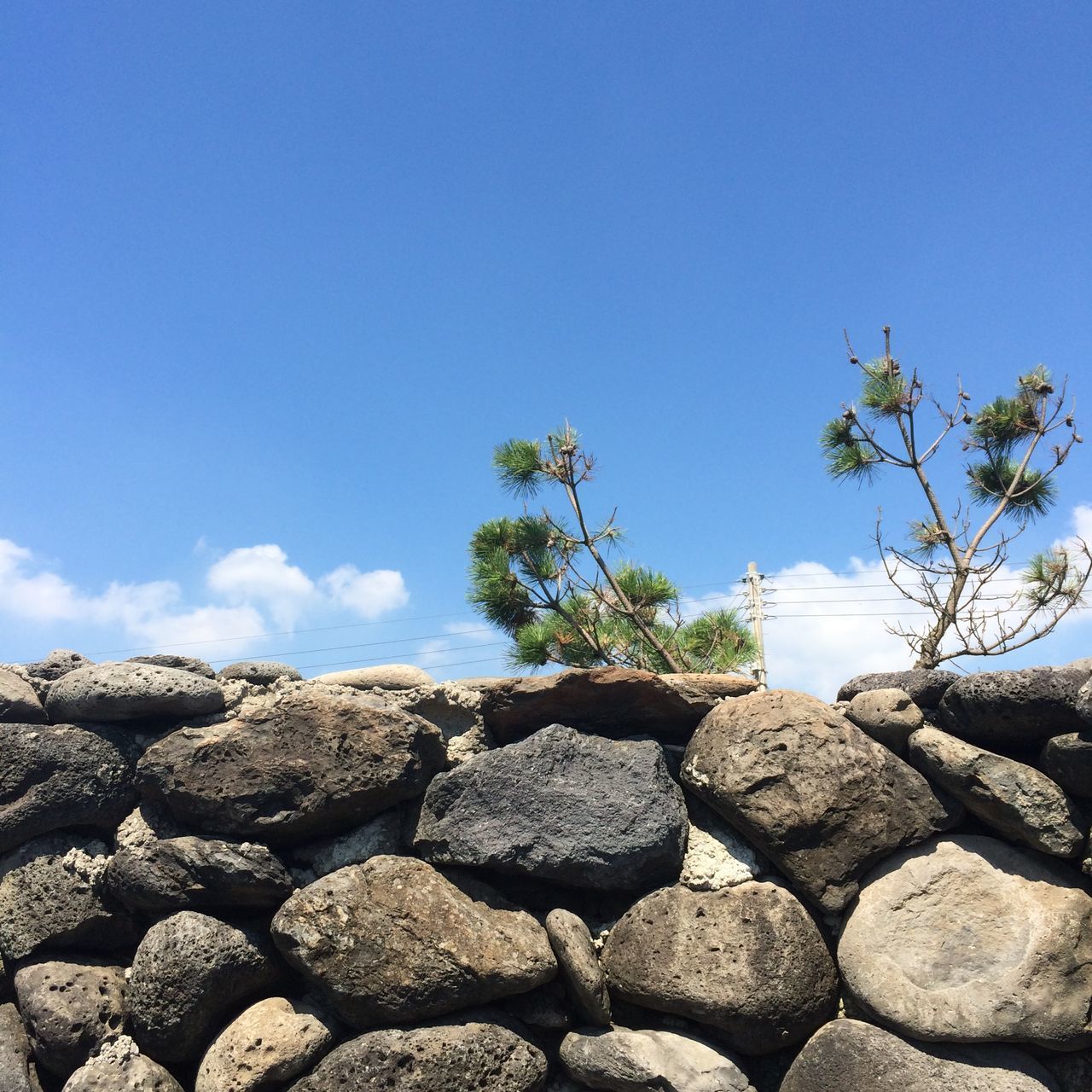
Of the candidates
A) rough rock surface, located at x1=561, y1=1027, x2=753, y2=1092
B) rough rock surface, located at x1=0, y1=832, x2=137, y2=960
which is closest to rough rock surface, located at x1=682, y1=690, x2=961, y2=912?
rough rock surface, located at x1=561, y1=1027, x2=753, y2=1092

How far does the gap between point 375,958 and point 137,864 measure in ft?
2.62

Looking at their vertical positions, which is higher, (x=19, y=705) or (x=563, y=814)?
(x=19, y=705)

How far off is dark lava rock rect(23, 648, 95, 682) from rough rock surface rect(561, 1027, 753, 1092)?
2023mm

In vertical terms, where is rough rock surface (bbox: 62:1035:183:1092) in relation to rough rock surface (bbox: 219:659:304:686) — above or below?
below

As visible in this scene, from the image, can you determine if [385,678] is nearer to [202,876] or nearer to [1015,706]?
[202,876]

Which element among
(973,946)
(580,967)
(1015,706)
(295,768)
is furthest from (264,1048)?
(1015,706)

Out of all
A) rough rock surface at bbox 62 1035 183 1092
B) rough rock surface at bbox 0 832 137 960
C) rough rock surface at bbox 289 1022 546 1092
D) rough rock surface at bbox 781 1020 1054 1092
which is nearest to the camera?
rough rock surface at bbox 781 1020 1054 1092

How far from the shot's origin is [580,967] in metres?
2.83

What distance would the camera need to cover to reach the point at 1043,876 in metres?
2.85

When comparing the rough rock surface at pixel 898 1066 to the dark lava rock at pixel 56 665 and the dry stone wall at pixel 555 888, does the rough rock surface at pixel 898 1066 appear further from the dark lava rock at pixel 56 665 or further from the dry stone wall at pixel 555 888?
the dark lava rock at pixel 56 665

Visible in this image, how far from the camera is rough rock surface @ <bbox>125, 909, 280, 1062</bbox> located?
2.93 m

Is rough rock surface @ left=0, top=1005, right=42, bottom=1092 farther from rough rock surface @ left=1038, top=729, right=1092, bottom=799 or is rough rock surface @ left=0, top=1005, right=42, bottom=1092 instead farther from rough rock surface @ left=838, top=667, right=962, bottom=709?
rough rock surface @ left=1038, top=729, right=1092, bottom=799

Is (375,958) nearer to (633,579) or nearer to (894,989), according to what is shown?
(894,989)

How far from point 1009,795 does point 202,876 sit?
2289 millimetres
